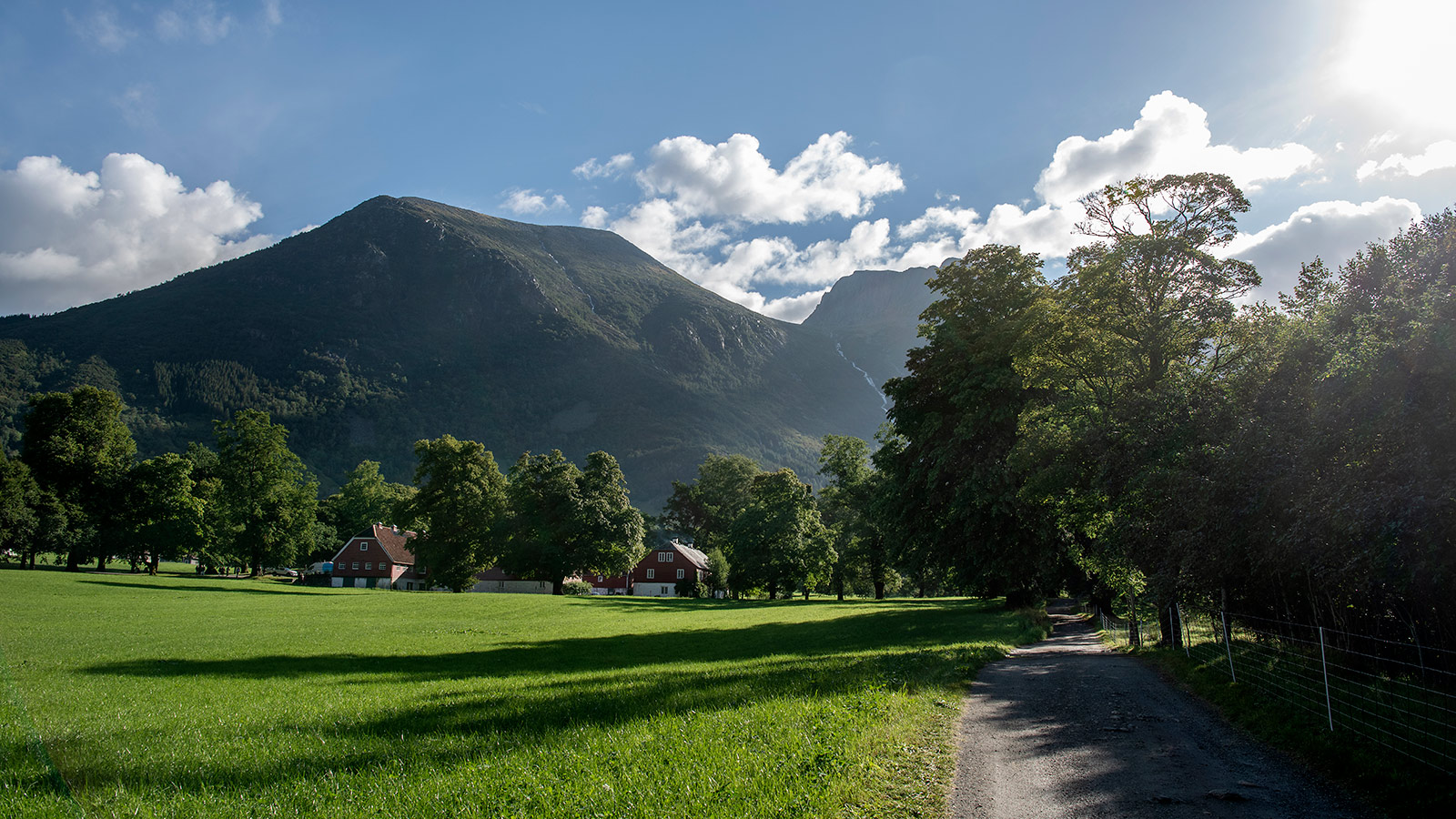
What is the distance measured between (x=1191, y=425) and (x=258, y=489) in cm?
7247

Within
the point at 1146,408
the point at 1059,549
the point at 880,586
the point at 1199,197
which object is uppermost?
the point at 1199,197

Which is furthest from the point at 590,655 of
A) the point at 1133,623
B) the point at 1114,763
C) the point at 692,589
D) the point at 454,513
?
the point at 692,589

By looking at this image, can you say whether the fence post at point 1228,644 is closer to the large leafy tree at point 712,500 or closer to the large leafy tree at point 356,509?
the large leafy tree at point 712,500

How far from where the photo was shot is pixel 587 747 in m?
8.04

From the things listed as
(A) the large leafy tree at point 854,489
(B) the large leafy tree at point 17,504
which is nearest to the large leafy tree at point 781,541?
(A) the large leafy tree at point 854,489

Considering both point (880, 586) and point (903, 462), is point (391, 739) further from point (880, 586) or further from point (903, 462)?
point (880, 586)

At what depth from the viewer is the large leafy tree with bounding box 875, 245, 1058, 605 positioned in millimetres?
26906

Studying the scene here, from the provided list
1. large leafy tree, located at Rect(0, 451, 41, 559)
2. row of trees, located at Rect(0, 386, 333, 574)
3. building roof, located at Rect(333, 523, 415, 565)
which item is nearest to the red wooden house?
building roof, located at Rect(333, 523, 415, 565)

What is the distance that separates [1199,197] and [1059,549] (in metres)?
14.7

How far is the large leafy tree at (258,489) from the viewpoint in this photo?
207 ft

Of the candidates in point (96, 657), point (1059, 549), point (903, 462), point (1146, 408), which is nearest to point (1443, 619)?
point (1146, 408)

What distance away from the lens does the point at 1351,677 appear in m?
11.9

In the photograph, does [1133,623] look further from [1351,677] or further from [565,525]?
[565,525]

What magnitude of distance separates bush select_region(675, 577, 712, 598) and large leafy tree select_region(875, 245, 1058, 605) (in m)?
58.6
